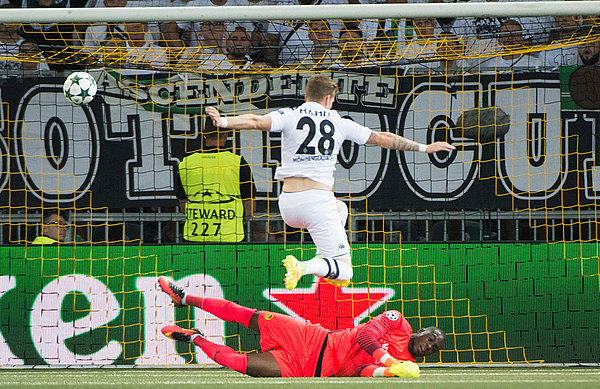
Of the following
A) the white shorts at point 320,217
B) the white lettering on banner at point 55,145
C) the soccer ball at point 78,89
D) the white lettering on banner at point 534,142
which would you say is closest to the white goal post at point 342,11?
the soccer ball at point 78,89

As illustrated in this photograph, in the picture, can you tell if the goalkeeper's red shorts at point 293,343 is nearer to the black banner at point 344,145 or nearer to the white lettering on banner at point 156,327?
the white lettering on banner at point 156,327

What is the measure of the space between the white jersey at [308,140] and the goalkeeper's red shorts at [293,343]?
1304 mm

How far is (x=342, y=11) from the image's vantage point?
19.9 ft

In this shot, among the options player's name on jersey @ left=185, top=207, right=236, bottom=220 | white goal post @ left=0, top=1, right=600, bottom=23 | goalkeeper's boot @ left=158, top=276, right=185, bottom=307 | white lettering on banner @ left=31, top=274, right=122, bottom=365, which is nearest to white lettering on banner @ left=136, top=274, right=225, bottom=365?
white lettering on banner @ left=31, top=274, right=122, bottom=365

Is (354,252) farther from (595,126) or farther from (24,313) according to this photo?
(24,313)

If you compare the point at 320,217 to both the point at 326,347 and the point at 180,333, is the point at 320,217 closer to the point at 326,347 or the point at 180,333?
the point at 326,347

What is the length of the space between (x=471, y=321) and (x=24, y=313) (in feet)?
14.4

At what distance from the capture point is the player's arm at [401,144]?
20.3 feet

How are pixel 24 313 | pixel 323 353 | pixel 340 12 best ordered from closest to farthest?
pixel 340 12
pixel 323 353
pixel 24 313

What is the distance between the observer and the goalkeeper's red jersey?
6.52 metres

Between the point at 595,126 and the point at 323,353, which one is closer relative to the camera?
the point at 323,353

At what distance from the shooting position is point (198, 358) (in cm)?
809

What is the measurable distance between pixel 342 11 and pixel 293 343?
8.63 feet

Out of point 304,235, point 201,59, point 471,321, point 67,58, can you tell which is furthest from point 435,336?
point 67,58
